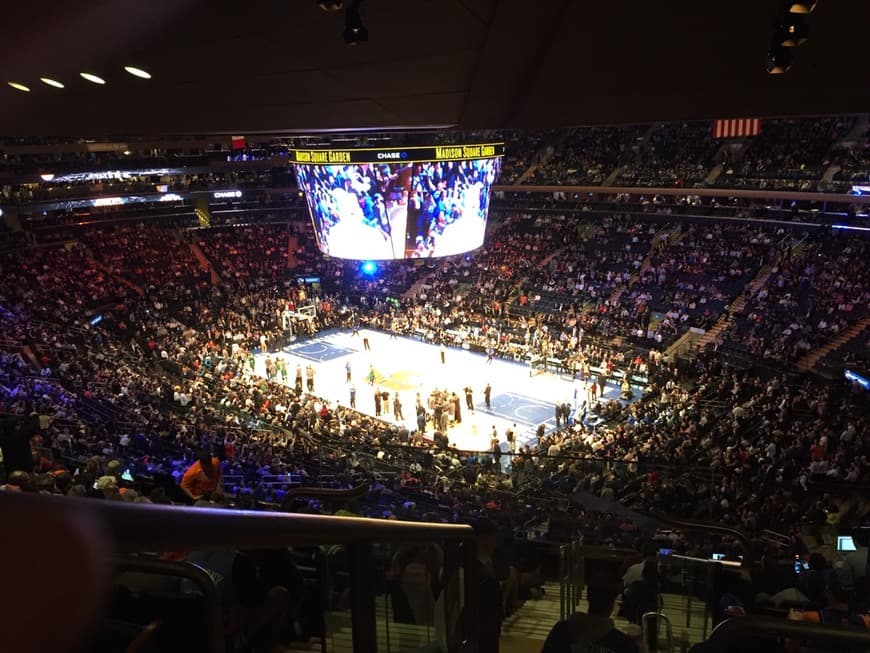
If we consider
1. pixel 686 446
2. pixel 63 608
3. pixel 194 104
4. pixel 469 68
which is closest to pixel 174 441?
pixel 194 104

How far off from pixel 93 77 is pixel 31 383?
12.7 metres

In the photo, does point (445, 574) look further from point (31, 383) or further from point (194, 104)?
point (31, 383)

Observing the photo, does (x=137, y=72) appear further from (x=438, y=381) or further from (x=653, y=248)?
(x=653, y=248)

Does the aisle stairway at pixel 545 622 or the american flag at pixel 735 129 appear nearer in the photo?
the aisle stairway at pixel 545 622

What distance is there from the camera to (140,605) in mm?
2197

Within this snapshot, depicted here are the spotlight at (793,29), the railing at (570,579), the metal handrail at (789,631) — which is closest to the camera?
the metal handrail at (789,631)

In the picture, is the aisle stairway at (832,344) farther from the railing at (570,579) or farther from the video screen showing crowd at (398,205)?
the railing at (570,579)

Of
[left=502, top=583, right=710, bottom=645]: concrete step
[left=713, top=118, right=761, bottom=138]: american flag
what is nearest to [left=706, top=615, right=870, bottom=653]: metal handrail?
[left=502, top=583, right=710, bottom=645]: concrete step

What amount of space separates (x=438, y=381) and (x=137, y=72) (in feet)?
65.4

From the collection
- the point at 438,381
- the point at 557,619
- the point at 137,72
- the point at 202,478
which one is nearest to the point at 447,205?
the point at 438,381

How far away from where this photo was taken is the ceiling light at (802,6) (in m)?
3.65

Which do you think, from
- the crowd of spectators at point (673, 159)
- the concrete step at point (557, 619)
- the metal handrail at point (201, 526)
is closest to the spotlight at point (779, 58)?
the concrete step at point (557, 619)

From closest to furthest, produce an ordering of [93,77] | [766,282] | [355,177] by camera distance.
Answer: [93,77]
[355,177]
[766,282]

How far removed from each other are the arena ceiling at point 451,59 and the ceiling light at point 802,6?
431 mm
